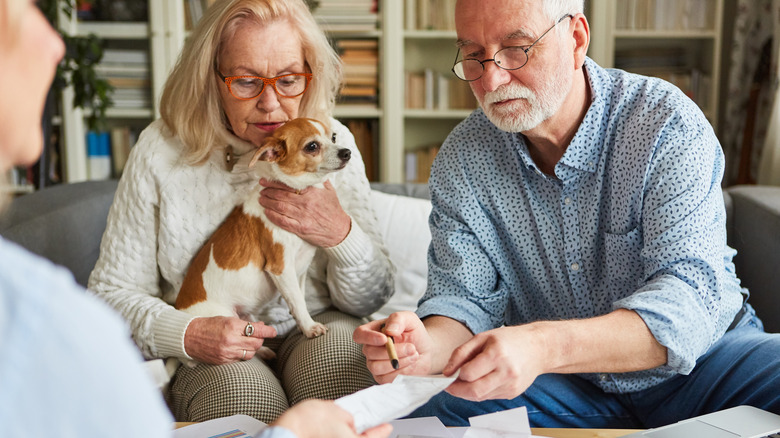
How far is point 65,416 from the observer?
488mm

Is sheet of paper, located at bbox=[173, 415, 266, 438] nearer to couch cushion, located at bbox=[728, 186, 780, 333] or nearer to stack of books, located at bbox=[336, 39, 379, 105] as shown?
couch cushion, located at bbox=[728, 186, 780, 333]

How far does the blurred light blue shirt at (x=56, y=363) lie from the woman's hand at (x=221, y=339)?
0.87 meters

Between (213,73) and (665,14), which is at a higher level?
(665,14)

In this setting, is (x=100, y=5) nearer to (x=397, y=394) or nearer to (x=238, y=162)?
(x=238, y=162)

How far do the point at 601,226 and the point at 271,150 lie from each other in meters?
0.67

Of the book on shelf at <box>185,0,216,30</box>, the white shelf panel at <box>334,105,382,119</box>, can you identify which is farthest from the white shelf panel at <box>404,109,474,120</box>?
the book on shelf at <box>185,0,216,30</box>

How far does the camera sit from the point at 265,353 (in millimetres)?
1547

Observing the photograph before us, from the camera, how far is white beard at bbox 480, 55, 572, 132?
130 cm

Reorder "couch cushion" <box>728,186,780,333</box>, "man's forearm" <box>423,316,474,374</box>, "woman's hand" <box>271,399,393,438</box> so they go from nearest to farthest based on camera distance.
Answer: "woman's hand" <box>271,399,393,438</box> < "man's forearm" <box>423,316,474,374</box> < "couch cushion" <box>728,186,780,333</box>

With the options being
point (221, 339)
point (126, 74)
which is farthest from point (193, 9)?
point (221, 339)

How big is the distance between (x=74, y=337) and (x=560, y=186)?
1.06 metres

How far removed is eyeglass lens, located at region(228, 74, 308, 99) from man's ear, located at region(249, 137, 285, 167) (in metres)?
0.15

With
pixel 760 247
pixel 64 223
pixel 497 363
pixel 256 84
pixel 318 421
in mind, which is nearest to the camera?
pixel 318 421

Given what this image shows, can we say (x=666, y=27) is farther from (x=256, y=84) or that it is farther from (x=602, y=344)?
(x=602, y=344)
